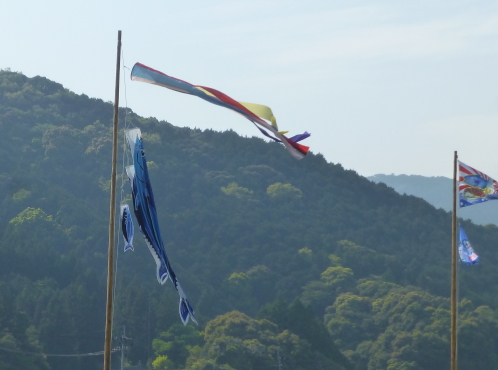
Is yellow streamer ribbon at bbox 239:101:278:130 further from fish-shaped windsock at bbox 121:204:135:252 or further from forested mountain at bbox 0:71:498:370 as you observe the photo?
forested mountain at bbox 0:71:498:370

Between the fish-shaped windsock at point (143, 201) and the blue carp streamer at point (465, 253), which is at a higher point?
the fish-shaped windsock at point (143, 201)

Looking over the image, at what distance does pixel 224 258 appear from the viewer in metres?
112

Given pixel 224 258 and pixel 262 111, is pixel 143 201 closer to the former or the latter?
pixel 262 111

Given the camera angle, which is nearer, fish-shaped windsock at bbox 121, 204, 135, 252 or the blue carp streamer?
fish-shaped windsock at bbox 121, 204, 135, 252

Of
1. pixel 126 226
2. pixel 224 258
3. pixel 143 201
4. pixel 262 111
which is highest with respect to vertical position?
pixel 262 111

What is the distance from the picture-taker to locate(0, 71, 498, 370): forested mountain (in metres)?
75.1

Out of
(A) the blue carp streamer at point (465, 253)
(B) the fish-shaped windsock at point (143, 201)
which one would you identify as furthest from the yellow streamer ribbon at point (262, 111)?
(A) the blue carp streamer at point (465, 253)

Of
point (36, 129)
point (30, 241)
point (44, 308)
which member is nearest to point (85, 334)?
point (44, 308)

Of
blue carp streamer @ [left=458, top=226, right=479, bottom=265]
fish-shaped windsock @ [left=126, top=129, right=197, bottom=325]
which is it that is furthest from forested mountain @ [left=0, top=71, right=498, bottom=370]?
fish-shaped windsock @ [left=126, top=129, right=197, bottom=325]

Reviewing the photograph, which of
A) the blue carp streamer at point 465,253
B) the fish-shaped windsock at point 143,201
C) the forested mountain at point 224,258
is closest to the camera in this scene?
the fish-shaped windsock at point 143,201

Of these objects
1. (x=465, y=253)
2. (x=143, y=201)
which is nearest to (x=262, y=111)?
(x=143, y=201)

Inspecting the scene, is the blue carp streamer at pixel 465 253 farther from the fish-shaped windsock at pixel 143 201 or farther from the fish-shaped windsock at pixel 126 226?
the fish-shaped windsock at pixel 126 226

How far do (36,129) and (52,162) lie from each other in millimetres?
10823

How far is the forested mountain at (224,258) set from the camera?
75.1 meters
